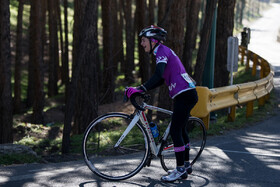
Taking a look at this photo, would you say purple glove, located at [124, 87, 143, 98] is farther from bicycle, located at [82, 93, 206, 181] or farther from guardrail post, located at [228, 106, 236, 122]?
guardrail post, located at [228, 106, 236, 122]

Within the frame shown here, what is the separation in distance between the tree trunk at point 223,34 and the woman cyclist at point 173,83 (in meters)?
→ 10.7

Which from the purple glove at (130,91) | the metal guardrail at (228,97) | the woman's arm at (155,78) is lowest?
the metal guardrail at (228,97)

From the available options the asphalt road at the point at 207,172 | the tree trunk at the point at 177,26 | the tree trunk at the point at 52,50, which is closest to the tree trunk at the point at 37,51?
the tree trunk at the point at 52,50

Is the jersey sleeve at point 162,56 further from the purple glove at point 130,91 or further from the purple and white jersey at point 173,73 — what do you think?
the purple glove at point 130,91

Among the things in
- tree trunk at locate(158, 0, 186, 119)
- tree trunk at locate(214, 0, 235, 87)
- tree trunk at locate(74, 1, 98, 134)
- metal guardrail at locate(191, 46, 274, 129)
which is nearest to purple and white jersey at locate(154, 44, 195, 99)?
metal guardrail at locate(191, 46, 274, 129)

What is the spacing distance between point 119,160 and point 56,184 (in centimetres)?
108

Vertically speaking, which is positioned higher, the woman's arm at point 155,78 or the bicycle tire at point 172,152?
the woman's arm at point 155,78

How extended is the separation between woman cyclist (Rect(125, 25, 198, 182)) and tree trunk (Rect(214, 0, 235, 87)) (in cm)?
1074

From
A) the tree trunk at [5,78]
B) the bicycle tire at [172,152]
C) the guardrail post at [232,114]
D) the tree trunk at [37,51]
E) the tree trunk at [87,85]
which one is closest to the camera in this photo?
the bicycle tire at [172,152]

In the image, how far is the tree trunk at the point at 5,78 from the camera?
1359 centimetres

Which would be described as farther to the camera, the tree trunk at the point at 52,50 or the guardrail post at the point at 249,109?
the tree trunk at the point at 52,50

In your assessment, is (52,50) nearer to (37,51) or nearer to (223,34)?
(37,51)

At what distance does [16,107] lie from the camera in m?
25.4

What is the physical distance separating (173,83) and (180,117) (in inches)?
Result: 18.3
